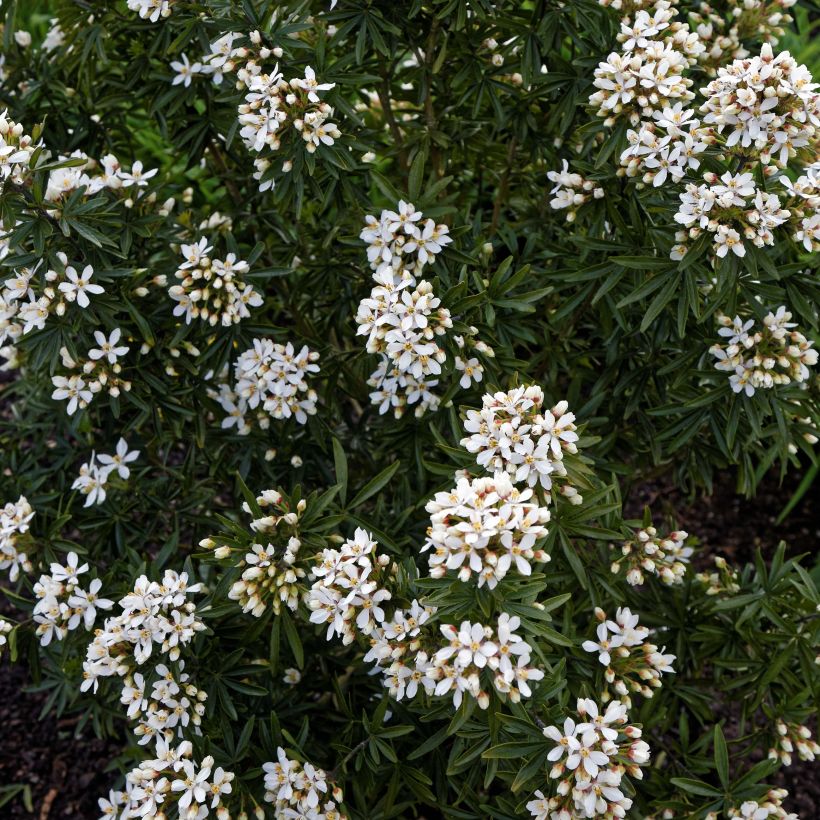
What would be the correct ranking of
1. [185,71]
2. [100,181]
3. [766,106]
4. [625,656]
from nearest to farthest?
[766,106]
[625,656]
[100,181]
[185,71]

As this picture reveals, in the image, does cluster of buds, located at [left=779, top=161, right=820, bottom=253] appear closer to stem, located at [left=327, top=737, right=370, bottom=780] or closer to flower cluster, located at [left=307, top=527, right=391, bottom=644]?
flower cluster, located at [left=307, top=527, right=391, bottom=644]

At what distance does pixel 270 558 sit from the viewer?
2.90m


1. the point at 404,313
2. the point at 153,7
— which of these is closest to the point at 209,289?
the point at 404,313

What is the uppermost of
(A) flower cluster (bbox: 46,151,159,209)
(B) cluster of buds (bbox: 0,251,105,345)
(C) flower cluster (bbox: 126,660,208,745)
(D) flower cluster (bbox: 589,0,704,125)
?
(D) flower cluster (bbox: 589,0,704,125)

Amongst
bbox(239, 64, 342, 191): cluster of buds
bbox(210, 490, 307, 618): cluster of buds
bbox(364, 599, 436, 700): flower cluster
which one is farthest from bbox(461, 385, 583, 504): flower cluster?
bbox(239, 64, 342, 191): cluster of buds

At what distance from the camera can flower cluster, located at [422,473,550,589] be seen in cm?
235

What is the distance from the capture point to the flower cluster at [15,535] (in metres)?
3.28

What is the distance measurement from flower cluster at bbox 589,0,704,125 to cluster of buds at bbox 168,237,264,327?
132 cm

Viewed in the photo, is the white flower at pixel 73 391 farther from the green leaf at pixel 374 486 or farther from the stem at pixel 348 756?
the stem at pixel 348 756

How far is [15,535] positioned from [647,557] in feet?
7.13

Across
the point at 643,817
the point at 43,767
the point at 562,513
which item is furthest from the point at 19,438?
the point at 643,817

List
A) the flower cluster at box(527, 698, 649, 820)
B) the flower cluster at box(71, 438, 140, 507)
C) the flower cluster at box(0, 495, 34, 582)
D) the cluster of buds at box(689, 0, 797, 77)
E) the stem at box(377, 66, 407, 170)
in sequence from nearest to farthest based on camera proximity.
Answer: the flower cluster at box(527, 698, 649, 820) < the flower cluster at box(0, 495, 34, 582) < the flower cluster at box(71, 438, 140, 507) < the cluster of buds at box(689, 0, 797, 77) < the stem at box(377, 66, 407, 170)

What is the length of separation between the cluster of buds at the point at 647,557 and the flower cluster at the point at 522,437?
2.33ft

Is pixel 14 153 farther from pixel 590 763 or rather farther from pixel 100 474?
pixel 590 763
